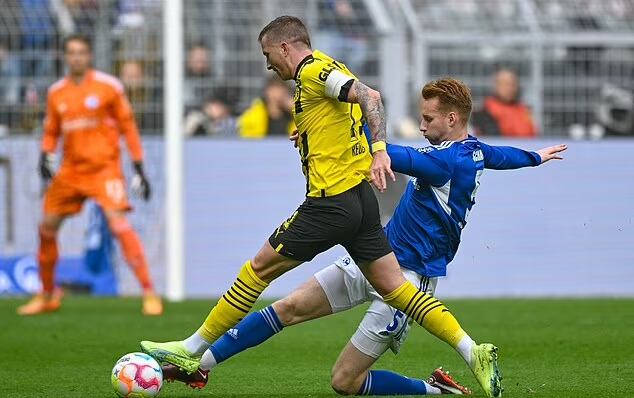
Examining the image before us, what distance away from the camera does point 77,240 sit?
14414mm

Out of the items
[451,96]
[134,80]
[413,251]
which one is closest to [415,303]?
[413,251]

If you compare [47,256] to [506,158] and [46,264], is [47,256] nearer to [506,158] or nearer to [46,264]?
[46,264]

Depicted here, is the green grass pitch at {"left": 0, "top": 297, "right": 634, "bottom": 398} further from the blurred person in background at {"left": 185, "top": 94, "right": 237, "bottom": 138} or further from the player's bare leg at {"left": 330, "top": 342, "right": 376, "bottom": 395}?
the blurred person in background at {"left": 185, "top": 94, "right": 237, "bottom": 138}

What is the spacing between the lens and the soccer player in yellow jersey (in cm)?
680

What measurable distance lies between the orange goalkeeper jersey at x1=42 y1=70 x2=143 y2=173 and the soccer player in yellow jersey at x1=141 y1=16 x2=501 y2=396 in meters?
5.65

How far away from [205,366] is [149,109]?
26.5 feet

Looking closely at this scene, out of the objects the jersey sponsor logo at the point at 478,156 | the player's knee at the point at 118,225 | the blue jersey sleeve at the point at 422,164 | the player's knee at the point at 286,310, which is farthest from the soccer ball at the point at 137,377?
the player's knee at the point at 118,225

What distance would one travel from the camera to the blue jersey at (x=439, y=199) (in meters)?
6.88

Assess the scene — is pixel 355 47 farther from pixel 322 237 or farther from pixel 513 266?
pixel 322 237

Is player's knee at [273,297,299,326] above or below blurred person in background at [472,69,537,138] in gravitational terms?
below

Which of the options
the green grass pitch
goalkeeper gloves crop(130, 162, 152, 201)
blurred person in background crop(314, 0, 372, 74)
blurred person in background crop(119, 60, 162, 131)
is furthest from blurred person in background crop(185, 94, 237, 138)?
goalkeeper gloves crop(130, 162, 152, 201)

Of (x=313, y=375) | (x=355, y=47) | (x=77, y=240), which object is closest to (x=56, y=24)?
(x=77, y=240)

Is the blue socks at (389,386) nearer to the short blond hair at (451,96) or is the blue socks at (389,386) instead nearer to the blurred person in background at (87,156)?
the short blond hair at (451,96)

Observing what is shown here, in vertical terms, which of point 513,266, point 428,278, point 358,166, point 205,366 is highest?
point 358,166
